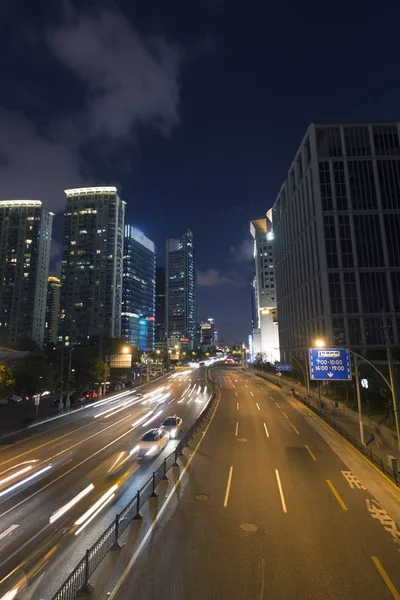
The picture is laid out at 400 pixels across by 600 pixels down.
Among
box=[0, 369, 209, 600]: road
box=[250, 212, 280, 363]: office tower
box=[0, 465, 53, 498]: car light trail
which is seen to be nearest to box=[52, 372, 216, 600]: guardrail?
box=[0, 369, 209, 600]: road

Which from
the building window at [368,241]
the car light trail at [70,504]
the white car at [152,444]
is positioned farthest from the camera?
the building window at [368,241]

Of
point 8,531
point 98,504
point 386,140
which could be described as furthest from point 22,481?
point 386,140

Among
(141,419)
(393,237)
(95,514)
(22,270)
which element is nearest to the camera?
(95,514)

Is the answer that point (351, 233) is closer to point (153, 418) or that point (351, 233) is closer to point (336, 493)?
point (153, 418)

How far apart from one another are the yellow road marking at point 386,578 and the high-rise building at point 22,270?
7523 inches

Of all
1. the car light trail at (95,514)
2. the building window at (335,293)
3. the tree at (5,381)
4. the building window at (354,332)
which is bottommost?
the car light trail at (95,514)

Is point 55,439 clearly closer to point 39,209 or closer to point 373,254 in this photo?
point 373,254

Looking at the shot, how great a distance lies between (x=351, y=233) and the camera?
83188mm

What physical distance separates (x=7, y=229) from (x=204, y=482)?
205 meters

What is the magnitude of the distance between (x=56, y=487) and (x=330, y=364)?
2319cm

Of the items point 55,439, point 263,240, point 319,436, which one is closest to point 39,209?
point 263,240

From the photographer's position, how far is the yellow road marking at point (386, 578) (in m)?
10.1

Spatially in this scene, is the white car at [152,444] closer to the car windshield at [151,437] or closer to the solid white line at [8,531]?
the car windshield at [151,437]

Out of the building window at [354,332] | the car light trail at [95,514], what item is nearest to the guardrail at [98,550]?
the car light trail at [95,514]
